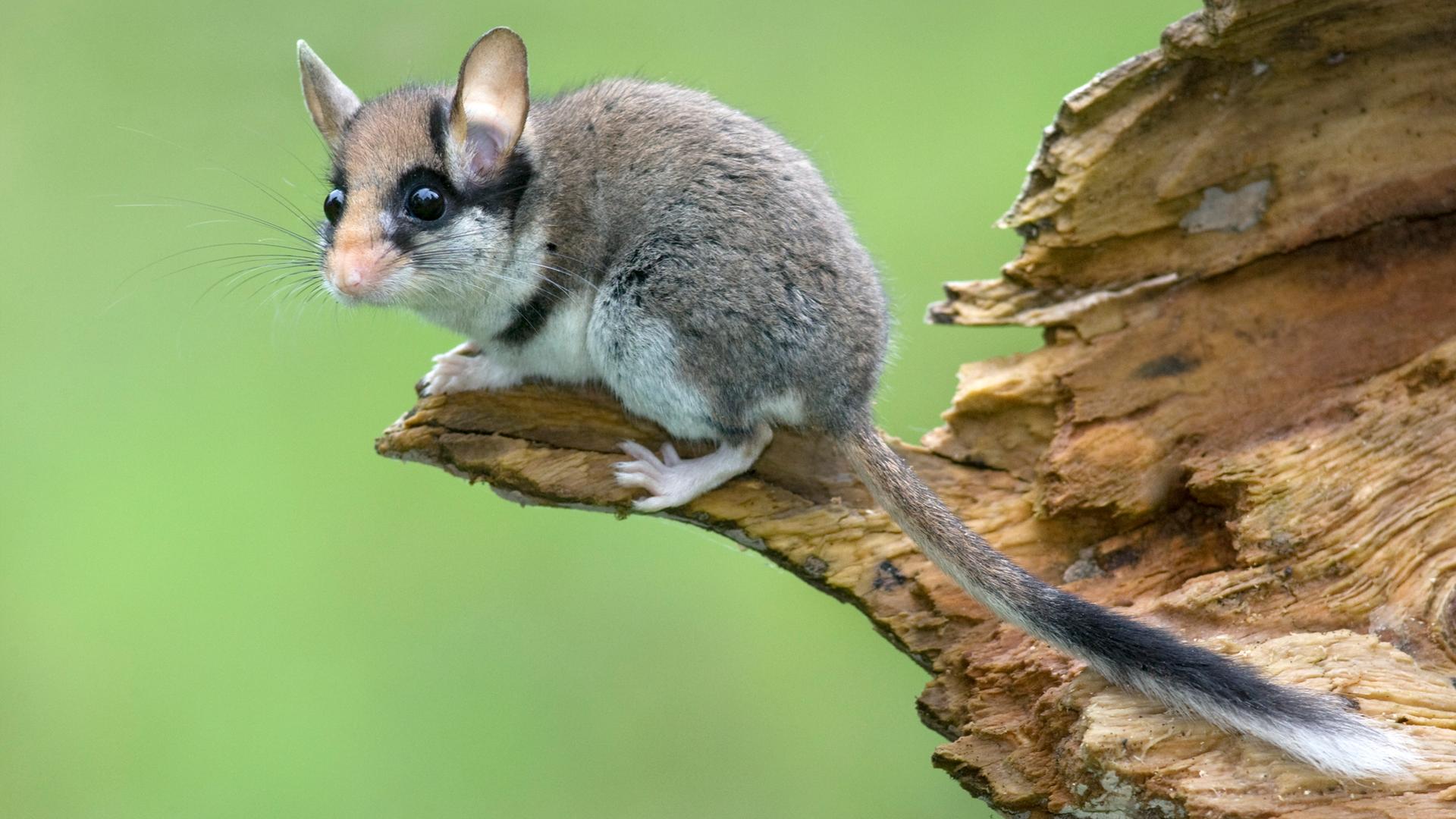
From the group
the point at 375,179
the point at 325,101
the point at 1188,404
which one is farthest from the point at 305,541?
the point at 1188,404

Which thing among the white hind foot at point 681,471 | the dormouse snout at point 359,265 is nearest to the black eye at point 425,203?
the dormouse snout at point 359,265

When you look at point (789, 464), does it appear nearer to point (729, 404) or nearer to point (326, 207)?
point (729, 404)

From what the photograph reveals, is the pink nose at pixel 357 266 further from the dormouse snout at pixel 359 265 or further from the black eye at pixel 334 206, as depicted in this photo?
the black eye at pixel 334 206

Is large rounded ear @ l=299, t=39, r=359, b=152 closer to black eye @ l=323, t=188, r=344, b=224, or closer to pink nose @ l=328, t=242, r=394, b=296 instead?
black eye @ l=323, t=188, r=344, b=224

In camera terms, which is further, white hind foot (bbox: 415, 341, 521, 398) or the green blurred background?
the green blurred background

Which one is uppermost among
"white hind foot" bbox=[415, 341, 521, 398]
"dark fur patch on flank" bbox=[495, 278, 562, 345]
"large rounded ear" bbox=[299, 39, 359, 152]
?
"large rounded ear" bbox=[299, 39, 359, 152]

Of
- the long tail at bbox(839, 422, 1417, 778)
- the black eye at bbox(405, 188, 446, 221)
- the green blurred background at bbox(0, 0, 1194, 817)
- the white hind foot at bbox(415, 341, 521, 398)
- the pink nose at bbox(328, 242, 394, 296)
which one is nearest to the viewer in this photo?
the long tail at bbox(839, 422, 1417, 778)

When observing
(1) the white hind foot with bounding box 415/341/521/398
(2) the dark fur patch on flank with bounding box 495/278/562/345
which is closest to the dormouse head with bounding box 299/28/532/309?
(2) the dark fur patch on flank with bounding box 495/278/562/345
